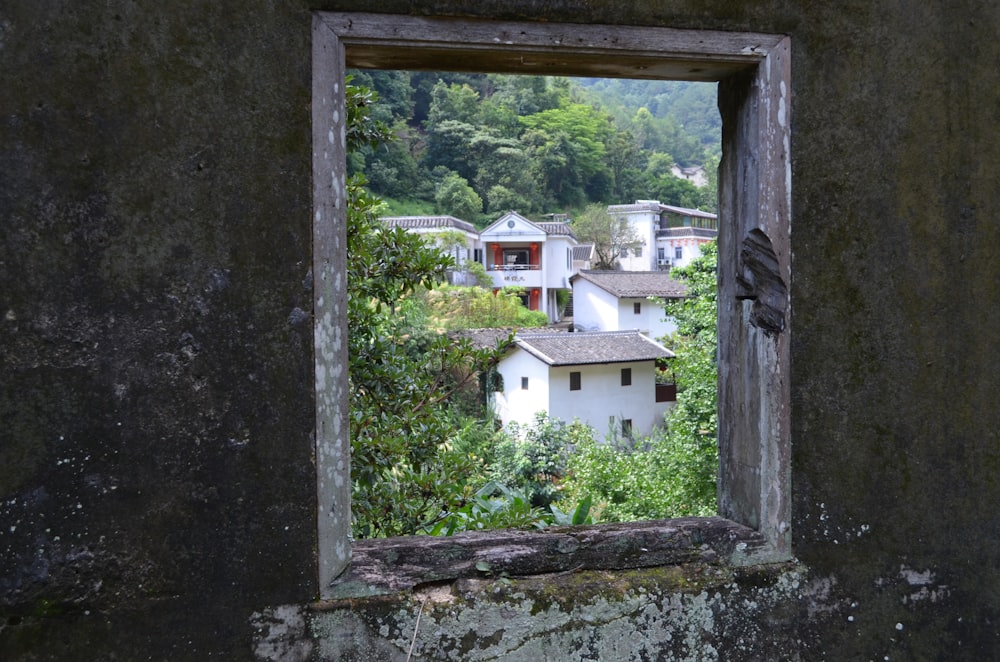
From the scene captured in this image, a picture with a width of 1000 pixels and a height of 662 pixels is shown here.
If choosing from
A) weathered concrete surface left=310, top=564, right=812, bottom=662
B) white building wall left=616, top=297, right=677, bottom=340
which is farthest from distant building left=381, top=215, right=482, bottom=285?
weathered concrete surface left=310, top=564, right=812, bottom=662

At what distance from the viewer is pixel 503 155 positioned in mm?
35688

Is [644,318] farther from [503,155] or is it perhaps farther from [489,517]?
[489,517]

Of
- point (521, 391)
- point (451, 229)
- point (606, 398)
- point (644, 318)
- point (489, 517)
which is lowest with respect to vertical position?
point (606, 398)

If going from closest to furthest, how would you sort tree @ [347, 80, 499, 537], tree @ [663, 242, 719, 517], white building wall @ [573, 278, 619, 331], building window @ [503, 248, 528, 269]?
tree @ [347, 80, 499, 537] < tree @ [663, 242, 719, 517] < white building wall @ [573, 278, 619, 331] < building window @ [503, 248, 528, 269]

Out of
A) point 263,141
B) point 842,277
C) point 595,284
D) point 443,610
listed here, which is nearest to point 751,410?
point 842,277

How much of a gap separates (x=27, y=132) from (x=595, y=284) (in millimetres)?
22548

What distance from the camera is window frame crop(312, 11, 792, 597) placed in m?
1.60

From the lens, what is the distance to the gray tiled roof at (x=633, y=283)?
22875mm

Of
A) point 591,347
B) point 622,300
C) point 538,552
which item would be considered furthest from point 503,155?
point 538,552

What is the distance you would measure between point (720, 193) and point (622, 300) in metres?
21.4

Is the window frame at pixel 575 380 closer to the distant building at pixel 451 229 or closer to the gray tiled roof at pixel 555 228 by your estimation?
the distant building at pixel 451 229

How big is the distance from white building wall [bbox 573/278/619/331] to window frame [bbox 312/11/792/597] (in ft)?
70.4

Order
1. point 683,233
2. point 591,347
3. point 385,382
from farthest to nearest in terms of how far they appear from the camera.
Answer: point 683,233 < point 591,347 < point 385,382

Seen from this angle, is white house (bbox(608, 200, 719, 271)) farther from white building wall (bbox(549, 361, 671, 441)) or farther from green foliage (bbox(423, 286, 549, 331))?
white building wall (bbox(549, 361, 671, 441))
